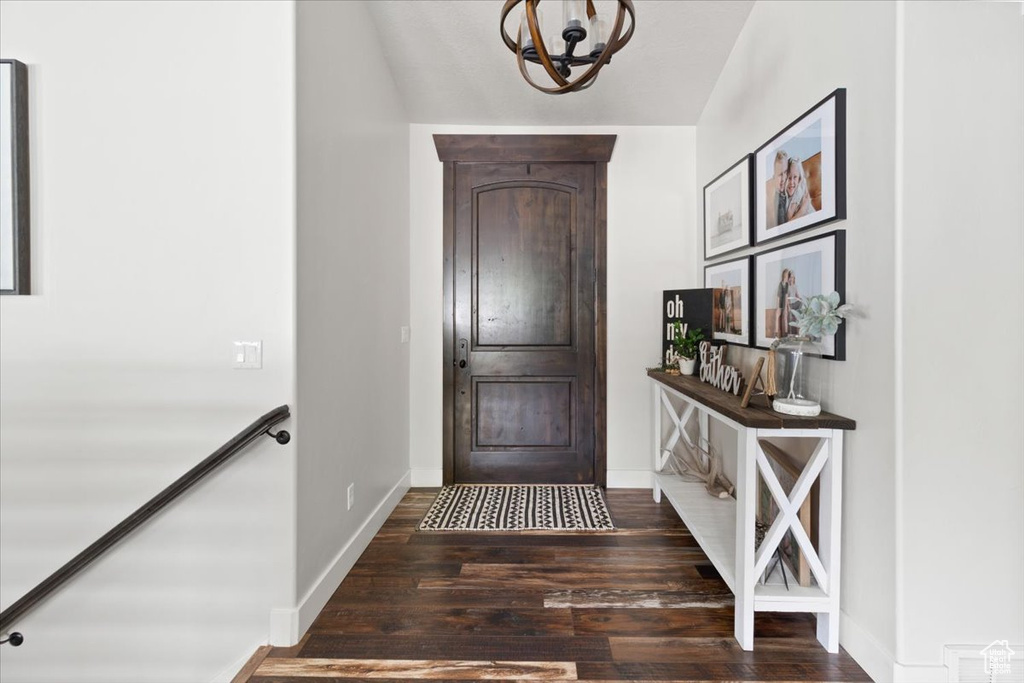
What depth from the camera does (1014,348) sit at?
1.45m

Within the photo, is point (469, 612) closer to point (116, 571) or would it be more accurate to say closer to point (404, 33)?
point (116, 571)

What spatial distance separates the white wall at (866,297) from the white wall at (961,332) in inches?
2.0

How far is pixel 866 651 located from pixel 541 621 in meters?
1.12

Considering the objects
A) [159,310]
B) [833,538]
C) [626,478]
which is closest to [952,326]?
[833,538]

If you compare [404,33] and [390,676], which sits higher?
[404,33]

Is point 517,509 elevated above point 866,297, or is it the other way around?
point 866,297

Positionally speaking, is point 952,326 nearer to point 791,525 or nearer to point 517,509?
point 791,525

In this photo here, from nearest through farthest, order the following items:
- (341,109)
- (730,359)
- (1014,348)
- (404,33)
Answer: (1014,348) < (341,109) < (404,33) < (730,359)

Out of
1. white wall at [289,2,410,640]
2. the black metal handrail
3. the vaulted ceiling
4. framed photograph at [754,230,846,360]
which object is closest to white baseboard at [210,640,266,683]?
white wall at [289,2,410,640]

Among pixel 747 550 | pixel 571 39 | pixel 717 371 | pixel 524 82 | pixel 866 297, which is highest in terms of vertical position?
pixel 524 82

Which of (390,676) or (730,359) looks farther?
(730,359)

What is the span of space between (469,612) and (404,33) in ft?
9.74

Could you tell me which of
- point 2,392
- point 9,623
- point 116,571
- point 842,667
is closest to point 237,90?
point 2,392

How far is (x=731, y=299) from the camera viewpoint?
2.72 metres
